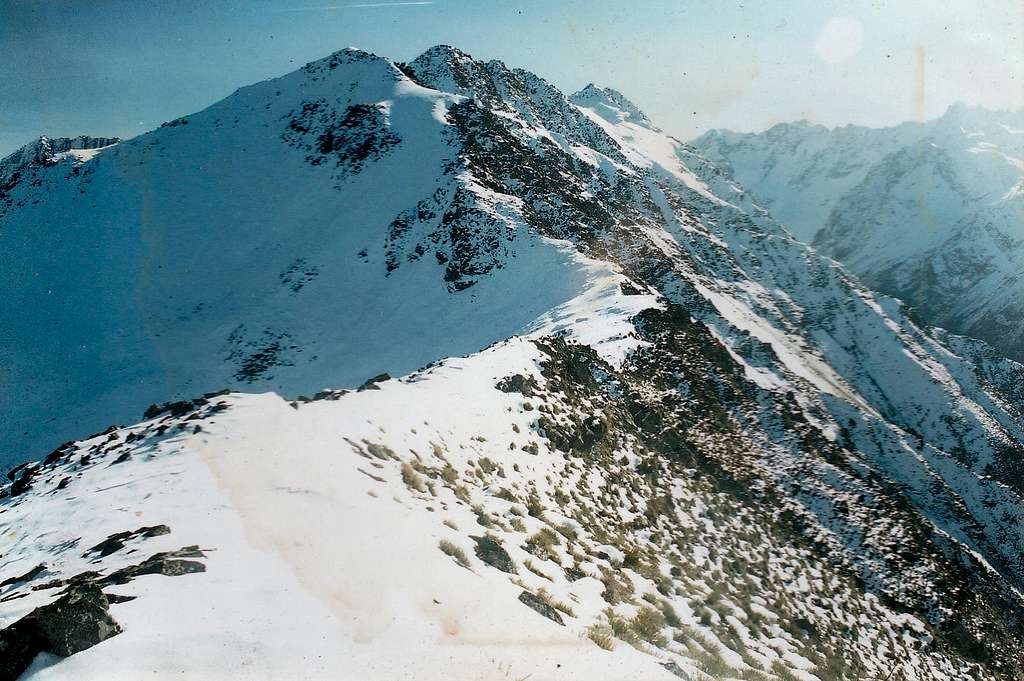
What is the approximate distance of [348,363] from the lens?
38.9m

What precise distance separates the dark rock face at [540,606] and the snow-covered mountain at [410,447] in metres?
0.04

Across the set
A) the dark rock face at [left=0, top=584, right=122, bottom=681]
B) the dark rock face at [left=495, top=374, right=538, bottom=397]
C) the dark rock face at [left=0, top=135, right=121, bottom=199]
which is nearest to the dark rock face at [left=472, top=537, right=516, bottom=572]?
the dark rock face at [left=0, top=584, right=122, bottom=681]

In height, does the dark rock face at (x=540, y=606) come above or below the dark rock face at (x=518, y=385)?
below

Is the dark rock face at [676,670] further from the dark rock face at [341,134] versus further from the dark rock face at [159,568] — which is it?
the dark rock face at [341,134]

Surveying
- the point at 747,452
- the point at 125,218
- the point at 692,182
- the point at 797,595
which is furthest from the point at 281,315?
the point at 692,182

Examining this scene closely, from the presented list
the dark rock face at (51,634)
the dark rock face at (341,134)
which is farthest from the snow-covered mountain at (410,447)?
the dark rock face at (341,134)

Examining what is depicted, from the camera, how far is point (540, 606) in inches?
319

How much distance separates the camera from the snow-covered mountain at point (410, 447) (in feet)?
21.9

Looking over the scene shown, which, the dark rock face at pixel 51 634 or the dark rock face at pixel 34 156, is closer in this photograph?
the dark rock face at pixel 51 634

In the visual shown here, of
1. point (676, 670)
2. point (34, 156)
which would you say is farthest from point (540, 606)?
point (34, 156)

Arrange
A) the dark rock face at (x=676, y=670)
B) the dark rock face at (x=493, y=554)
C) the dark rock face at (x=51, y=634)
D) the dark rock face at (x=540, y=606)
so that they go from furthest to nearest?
the dark rock face at (x=493, y=554) → the dark rock face at (x=540, y=606) → the dark rock face at (x=676, y=670) → the dark rock face at (x=51, y=634)

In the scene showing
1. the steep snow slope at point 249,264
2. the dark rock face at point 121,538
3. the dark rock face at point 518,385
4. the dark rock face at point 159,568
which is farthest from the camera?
the steep snow slope at point 249,264

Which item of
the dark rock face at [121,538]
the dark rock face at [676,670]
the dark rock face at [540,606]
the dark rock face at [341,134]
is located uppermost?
the dark rock face at [341,134]

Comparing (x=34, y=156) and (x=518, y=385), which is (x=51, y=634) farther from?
(x=34, y=156)
